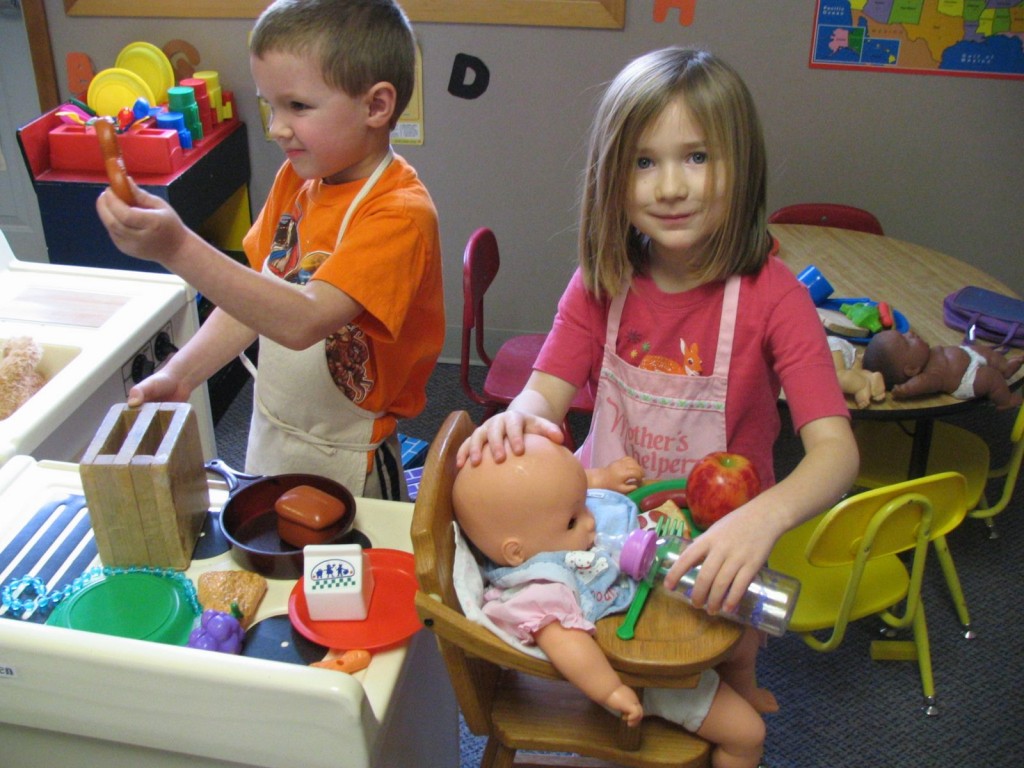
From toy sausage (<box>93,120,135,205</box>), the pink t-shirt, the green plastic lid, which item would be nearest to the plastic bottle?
the pink t-shirt

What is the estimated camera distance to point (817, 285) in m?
2.13

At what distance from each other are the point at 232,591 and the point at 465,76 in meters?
2.17

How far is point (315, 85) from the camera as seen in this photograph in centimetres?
111

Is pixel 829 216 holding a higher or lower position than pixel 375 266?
lower

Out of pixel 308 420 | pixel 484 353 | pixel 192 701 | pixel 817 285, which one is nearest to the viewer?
pixel 192 701

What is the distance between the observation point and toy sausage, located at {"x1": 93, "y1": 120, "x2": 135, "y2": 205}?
92cm

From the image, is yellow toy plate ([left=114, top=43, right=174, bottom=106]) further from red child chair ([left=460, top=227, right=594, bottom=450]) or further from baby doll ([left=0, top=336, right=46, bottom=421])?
baby doll ([left=0, top=336, right=46, bottom=421])

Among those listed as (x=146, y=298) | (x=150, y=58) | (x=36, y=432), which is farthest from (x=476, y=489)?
Result: (x=150, y=58)

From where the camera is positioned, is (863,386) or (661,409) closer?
(661,409)

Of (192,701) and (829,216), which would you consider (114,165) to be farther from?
(829,216)


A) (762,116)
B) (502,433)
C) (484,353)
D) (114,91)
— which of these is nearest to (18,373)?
(502,433)

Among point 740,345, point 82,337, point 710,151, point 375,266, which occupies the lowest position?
point 82,337

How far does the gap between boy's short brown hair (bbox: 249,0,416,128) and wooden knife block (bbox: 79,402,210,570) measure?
430 millimetres

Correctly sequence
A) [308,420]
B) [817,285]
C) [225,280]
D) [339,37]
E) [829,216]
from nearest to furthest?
1. [225,280]
2. [339,37]
3. [308,420]
4. [817,285]
5. [829,216]
